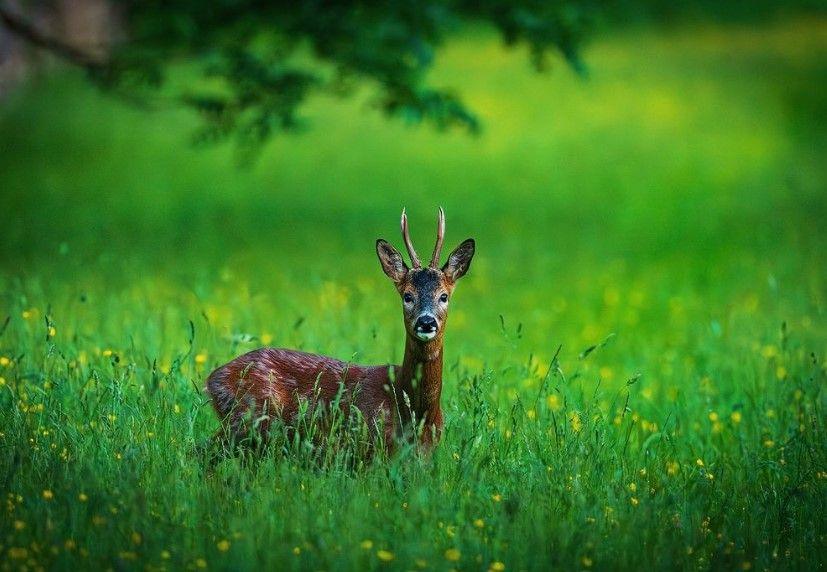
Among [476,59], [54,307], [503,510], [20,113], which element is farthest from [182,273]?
[476,59]

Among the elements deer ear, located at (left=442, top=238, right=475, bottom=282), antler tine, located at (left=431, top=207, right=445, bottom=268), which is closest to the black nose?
antler tine, located at (left=431, top=207, right=445, bottom=268)

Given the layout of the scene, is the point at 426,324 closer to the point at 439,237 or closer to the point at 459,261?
the point at 439,237

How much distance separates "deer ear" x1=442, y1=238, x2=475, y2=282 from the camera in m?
6.93

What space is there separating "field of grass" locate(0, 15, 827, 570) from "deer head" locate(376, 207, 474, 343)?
0.47 metres

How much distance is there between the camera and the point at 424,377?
677cm

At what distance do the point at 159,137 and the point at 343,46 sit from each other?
32.9ft

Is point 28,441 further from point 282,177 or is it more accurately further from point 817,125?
point 817,125

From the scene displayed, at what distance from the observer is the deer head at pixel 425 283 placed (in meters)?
6.55

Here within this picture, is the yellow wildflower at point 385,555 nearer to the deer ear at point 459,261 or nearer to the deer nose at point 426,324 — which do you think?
the deer nose at point 426,324

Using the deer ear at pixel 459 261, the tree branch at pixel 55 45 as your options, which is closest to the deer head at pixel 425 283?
the deer ear at pixel 459 261

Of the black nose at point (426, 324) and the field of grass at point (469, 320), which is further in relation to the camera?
the black nose at point (426, 324)

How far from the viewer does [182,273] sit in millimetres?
13508

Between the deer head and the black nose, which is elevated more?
the deer head

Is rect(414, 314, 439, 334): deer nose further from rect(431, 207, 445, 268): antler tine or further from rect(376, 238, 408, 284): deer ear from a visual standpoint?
rect(376, 238, 408, 284): deer ear
